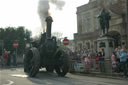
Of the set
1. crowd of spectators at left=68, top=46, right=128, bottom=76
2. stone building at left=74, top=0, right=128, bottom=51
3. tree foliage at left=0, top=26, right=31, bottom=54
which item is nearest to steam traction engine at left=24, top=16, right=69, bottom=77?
crowd of spectators at left=68, top=46, right=128, bottom=76

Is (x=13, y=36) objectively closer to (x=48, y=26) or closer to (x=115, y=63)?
(x=48, y=26)

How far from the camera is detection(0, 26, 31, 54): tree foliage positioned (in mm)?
42062

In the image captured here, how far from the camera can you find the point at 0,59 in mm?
24547

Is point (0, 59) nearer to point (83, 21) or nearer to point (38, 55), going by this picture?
point (38, 55)

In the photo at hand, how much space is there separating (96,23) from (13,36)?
16.6m

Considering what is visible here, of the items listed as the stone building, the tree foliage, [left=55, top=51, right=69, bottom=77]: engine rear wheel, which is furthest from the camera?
the tree foliage

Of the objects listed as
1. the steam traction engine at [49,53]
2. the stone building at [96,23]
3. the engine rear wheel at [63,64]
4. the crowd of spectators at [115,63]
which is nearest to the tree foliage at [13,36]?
the stone building at [96,23]

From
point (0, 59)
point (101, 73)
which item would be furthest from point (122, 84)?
point (0, 59)

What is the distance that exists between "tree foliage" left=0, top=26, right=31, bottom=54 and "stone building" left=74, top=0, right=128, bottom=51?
10732 mm

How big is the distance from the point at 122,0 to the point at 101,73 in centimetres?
1897

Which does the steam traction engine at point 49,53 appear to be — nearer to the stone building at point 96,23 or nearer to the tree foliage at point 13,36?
the stone building at point 96,23

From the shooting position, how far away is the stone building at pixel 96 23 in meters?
29.4

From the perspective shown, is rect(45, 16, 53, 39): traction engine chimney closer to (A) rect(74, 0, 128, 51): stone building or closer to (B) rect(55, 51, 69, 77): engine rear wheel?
(B) rect(55, 51, 69, 77): engine rear wheel

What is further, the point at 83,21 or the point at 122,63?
the point at 83,21
